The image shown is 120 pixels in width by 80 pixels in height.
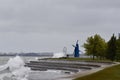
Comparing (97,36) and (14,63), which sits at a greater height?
(97,36)

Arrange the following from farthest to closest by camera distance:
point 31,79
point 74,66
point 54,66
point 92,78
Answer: point 54,66 → point 74,66 → point 31,79 → point 92,78

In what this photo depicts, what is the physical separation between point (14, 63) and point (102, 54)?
26.1m

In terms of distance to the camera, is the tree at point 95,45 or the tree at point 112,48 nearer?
the tree at point 112,48

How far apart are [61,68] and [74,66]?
2.37 m

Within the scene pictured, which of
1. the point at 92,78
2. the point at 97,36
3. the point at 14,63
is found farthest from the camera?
the point at 97,36

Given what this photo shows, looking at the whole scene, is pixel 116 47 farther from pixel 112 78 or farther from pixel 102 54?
pixel 112 78

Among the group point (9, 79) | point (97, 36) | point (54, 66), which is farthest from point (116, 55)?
point (9, 79)

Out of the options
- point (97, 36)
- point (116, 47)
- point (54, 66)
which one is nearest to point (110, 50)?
point (116, 47)

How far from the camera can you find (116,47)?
82125 millimetres

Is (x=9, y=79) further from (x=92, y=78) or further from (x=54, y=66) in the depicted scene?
(x=54, y=66)

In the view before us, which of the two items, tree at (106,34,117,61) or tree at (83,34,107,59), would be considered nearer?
tree at (106,34,117,61)

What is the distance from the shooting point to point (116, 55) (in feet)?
276

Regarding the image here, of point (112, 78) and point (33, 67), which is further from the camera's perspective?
point (33, 67)

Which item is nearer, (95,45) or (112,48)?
(112,48)
